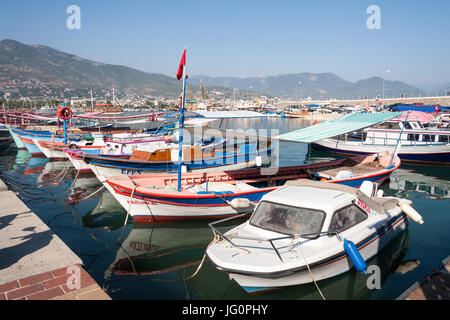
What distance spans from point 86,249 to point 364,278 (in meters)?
8.37

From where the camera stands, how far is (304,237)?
6.77 metres

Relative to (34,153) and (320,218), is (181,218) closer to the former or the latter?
(320,218)

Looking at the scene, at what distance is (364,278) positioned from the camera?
24.8 ft

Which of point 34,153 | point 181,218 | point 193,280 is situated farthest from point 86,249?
point 34,153

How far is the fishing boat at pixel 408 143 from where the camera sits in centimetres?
2292

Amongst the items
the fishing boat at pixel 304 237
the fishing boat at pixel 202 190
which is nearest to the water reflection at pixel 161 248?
the fishing boat at pixel 202 190

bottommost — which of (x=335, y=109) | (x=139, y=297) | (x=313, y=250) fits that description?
(x=139, y=297)

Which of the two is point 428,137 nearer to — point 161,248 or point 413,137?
point 413,137

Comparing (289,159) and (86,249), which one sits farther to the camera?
(289,159)

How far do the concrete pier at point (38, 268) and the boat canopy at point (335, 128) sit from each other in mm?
8356

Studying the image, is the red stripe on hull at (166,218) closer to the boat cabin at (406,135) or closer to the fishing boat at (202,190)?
the fishing boat at (202,190)

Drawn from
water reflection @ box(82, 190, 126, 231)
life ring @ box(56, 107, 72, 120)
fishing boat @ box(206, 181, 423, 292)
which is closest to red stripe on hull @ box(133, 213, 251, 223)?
water reflection @ box(82, 190, 126, 231)

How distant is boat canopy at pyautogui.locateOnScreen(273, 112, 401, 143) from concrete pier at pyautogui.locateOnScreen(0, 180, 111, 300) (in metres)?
8.36

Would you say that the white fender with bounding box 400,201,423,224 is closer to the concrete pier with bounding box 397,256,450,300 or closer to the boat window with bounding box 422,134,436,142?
the concrete pier with bounding box 397,256,450,300
